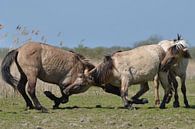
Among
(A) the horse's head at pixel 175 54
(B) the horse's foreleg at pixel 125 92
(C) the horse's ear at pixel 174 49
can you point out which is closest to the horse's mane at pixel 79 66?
(B) the horse's foreleg at pixel 125 92

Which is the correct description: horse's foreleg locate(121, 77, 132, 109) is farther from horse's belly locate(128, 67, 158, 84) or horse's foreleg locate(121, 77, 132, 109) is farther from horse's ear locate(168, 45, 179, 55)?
horse's ear locate(168, 45, 179, 55)

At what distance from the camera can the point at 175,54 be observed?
15.6 meters

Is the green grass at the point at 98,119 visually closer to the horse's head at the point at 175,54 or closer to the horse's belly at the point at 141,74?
the horse's belly at the point at 141,74

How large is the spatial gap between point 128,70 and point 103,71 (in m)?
0.59

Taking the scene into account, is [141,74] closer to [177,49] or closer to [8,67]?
[177,49]

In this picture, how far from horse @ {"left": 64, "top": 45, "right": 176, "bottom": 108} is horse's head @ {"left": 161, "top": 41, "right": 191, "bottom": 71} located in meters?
0.02

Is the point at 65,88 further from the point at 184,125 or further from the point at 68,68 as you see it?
the point at 184,125

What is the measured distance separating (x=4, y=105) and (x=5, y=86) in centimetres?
322

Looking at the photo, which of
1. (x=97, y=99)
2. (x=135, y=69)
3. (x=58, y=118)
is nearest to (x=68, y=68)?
(x=135, y=69)

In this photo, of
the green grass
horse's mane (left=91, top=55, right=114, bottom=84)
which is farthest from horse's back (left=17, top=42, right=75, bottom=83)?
the green grass

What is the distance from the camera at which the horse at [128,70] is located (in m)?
15.4

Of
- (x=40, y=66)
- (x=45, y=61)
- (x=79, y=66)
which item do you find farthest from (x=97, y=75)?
(x=40, y=66)

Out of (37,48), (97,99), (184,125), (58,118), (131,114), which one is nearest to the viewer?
(184,125)

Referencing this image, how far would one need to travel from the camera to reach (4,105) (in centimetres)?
1720
